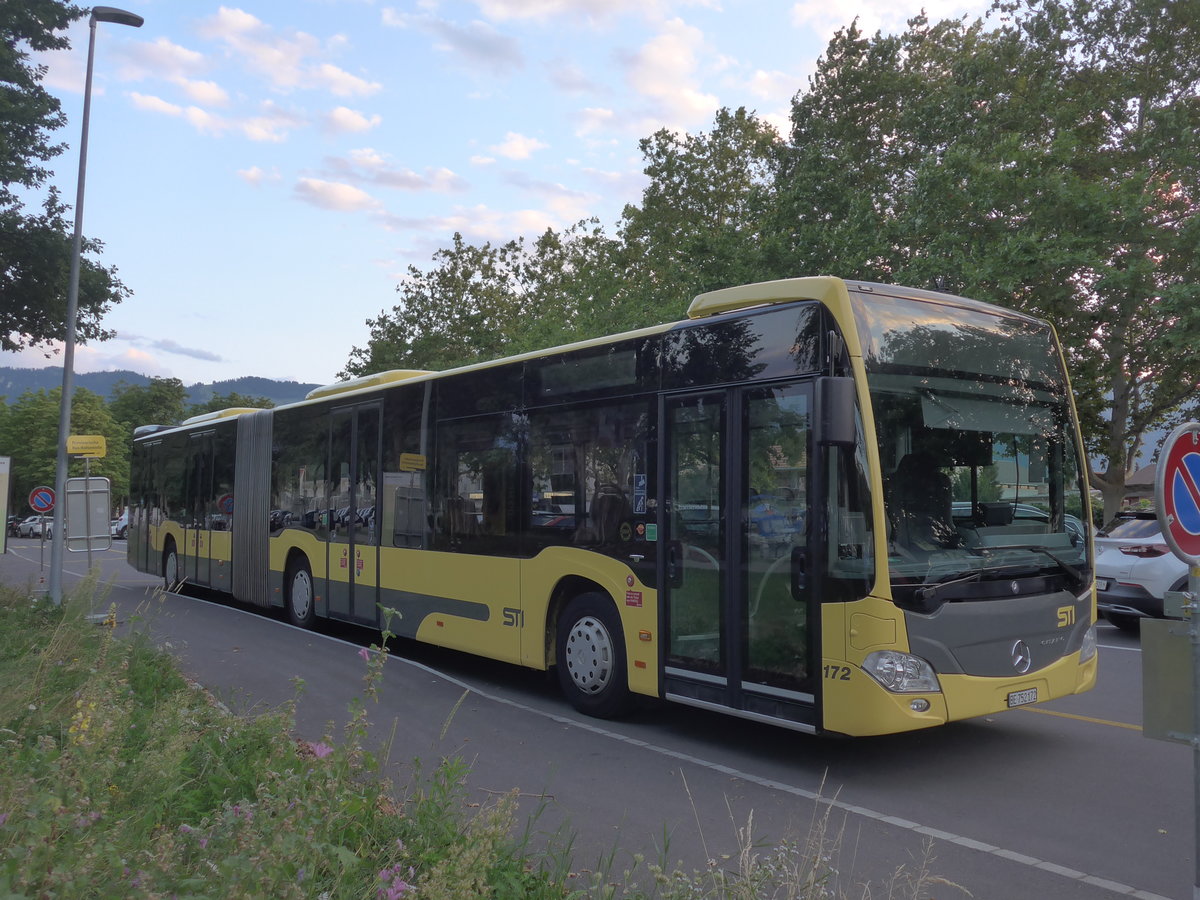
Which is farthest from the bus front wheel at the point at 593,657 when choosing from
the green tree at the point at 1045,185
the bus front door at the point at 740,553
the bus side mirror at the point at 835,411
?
the green tree at the point at 1045,185

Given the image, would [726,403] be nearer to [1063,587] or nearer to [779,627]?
[779,627]

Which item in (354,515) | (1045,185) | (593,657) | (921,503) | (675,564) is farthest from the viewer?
(1045,185)

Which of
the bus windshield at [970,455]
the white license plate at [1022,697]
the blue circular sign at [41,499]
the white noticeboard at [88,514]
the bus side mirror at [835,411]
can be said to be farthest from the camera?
the blue circular sign at [41,499]

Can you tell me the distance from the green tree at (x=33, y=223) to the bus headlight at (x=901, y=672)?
16563 mm

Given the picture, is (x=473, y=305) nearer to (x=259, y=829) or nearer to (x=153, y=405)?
(x=259, y=829)

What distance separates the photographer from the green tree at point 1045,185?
63.5 ft

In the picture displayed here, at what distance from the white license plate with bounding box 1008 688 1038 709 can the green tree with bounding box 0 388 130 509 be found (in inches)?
3159

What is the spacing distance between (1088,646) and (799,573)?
2.45 m

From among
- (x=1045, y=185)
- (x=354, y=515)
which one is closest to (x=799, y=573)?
(x=354, y=515)

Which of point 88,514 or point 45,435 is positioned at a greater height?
point 45,435

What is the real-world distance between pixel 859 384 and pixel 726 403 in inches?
45.9

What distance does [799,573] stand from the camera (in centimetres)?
654

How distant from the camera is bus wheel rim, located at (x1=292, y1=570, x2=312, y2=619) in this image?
13609mm

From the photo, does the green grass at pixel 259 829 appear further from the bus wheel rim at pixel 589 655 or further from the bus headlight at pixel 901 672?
the bus wheel rim at pixel 589 655
